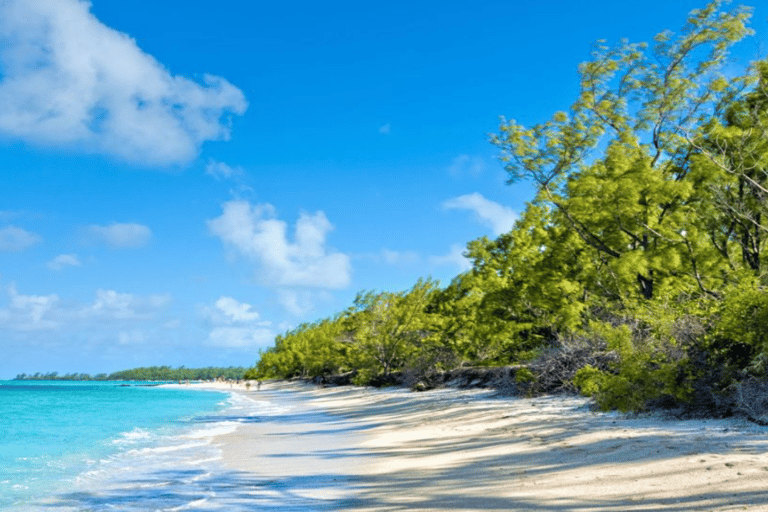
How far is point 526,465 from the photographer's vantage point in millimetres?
10352

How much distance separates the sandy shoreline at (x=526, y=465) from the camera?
7531 millimetres

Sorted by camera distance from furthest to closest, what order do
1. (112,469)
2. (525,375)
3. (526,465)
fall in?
(525,375) → (112,469) → (526,465)

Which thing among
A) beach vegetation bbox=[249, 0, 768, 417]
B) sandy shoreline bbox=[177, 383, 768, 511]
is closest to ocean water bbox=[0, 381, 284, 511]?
sandy shoreline bbox=[177, 383, 768, 511]

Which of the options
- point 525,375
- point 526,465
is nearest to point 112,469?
point 526,465

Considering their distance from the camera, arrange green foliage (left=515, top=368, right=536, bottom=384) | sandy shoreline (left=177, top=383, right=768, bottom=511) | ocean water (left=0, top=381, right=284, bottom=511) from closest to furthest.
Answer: sandy shoreline (left=177, top=383, right=768, bottom=511), ocean water (left=0, top=381, right=284, bottom=511), green foliage (left=515, top=368, right=536, bottom=384)

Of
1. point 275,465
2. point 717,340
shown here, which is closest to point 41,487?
point 275,465

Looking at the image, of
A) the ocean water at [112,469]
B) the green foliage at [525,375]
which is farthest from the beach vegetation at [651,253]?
the ocean water at [112,469]

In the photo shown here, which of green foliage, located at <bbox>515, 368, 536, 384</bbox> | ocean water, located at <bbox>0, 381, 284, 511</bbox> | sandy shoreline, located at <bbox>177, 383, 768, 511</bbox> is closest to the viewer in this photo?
sandy shoreline, located at <bbox>177, 383, 768, 511</bbox>

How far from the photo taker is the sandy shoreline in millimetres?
7531

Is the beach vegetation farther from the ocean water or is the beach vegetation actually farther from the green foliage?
the ocean water

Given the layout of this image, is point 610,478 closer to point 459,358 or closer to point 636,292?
point 636,292

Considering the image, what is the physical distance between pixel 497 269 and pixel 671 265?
63.2 feet

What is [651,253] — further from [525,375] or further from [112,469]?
[112,469]

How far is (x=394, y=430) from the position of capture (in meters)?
19.3
